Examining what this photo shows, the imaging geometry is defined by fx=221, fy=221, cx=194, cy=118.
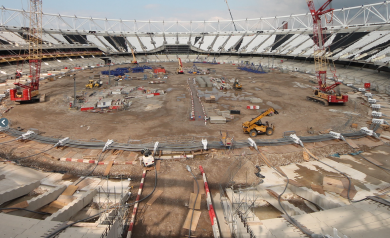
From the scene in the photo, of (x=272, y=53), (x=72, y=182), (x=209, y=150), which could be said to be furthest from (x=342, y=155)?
(x=272, y=53)

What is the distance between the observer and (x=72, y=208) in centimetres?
858

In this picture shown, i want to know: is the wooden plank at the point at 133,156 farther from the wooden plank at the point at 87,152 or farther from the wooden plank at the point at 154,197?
the wooden plank at the point at 154,197

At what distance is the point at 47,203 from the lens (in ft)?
30.2

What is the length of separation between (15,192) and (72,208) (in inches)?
105

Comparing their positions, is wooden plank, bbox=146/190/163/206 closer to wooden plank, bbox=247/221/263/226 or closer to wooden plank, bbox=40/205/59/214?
wooden plank, bbox=40/205/59/214

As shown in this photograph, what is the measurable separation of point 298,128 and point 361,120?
7.33 meters

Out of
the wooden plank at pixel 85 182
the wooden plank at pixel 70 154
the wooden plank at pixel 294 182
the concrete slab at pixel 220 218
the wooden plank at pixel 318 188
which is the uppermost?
the wooden plank at pixel 318 188

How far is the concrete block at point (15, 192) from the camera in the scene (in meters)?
8.36

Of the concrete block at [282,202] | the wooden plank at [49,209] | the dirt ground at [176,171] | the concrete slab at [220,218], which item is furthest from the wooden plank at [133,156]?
the concrete block at [282,202]

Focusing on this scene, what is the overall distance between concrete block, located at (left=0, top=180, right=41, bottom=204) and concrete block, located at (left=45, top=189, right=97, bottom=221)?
2.34 meters

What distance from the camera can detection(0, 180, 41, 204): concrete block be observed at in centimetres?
836

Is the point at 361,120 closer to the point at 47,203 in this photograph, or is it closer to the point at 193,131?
the point at 193,131

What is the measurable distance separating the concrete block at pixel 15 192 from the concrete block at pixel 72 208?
2.34m

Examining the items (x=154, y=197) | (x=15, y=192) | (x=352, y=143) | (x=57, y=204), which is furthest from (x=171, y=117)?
(x=352, y=143)
